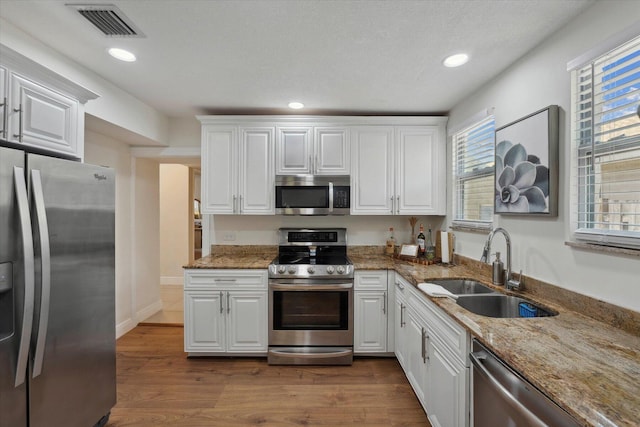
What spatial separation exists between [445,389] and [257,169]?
2439mm

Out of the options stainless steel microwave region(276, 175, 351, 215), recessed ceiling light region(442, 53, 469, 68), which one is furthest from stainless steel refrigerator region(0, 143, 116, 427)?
recessed ceiling light region(442, 53, 469, 68)

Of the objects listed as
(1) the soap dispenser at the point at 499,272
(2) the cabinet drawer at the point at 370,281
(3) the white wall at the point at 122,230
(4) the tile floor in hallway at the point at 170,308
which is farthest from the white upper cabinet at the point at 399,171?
(4) the tile floor in hallway at the point at 170,308

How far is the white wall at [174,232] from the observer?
5.39m

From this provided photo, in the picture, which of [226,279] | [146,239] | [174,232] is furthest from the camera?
[174,232]

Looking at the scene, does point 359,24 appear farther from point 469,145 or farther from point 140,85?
point 140,85

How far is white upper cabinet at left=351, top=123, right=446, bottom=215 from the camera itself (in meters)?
3.13

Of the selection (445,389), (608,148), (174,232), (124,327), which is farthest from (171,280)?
(608,148)

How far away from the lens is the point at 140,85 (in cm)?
253

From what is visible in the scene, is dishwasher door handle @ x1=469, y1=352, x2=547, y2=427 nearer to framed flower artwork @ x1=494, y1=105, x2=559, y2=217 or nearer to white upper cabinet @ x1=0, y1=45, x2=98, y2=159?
framed flower artwork @ x1=494, y1=105, x2=559, y2=217

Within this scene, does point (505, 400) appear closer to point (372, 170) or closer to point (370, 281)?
point (370, 281)

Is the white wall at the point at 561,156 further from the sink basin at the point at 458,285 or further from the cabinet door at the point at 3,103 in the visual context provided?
the cabinet door at the point at 3,103

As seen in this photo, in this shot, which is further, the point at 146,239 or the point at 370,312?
the point at 146,239

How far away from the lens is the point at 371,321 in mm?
2789

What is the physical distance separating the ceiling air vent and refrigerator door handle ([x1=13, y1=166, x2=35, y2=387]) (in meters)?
0.90
